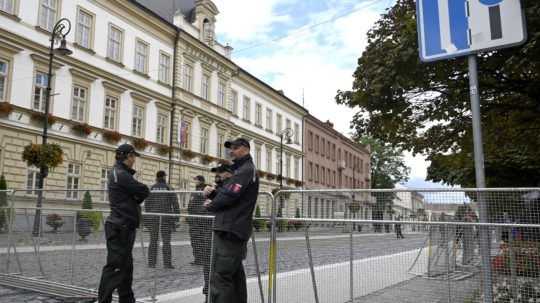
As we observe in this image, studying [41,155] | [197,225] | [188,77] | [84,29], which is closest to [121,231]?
[197,225]

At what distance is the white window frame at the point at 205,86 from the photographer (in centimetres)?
3675

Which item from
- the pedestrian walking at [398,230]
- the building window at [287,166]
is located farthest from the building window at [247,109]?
the pedestrian walking at [398,230]

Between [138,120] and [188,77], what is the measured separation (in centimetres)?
641

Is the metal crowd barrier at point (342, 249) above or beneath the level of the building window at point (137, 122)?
beneath

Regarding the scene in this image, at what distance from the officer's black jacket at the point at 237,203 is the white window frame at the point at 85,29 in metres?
23.5

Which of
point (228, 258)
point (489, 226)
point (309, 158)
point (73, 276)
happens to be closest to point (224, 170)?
point (228, 258)

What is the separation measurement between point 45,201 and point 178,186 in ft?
80.6

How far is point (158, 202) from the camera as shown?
644 cm

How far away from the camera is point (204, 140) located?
37.0 meters

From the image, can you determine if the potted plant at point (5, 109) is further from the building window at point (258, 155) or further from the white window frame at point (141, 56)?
the building window at point (258, 155)

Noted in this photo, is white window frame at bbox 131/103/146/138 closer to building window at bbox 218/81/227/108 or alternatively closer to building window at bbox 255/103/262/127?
building window at bbox 218/81/227/108

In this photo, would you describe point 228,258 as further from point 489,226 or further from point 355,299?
point 489,226

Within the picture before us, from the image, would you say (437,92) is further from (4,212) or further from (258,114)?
(258,114)

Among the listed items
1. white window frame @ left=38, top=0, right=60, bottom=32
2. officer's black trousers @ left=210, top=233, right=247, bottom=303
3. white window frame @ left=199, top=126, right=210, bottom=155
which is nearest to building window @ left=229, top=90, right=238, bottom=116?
white window frame @ left=199, top=126, right=210, bottom=155
